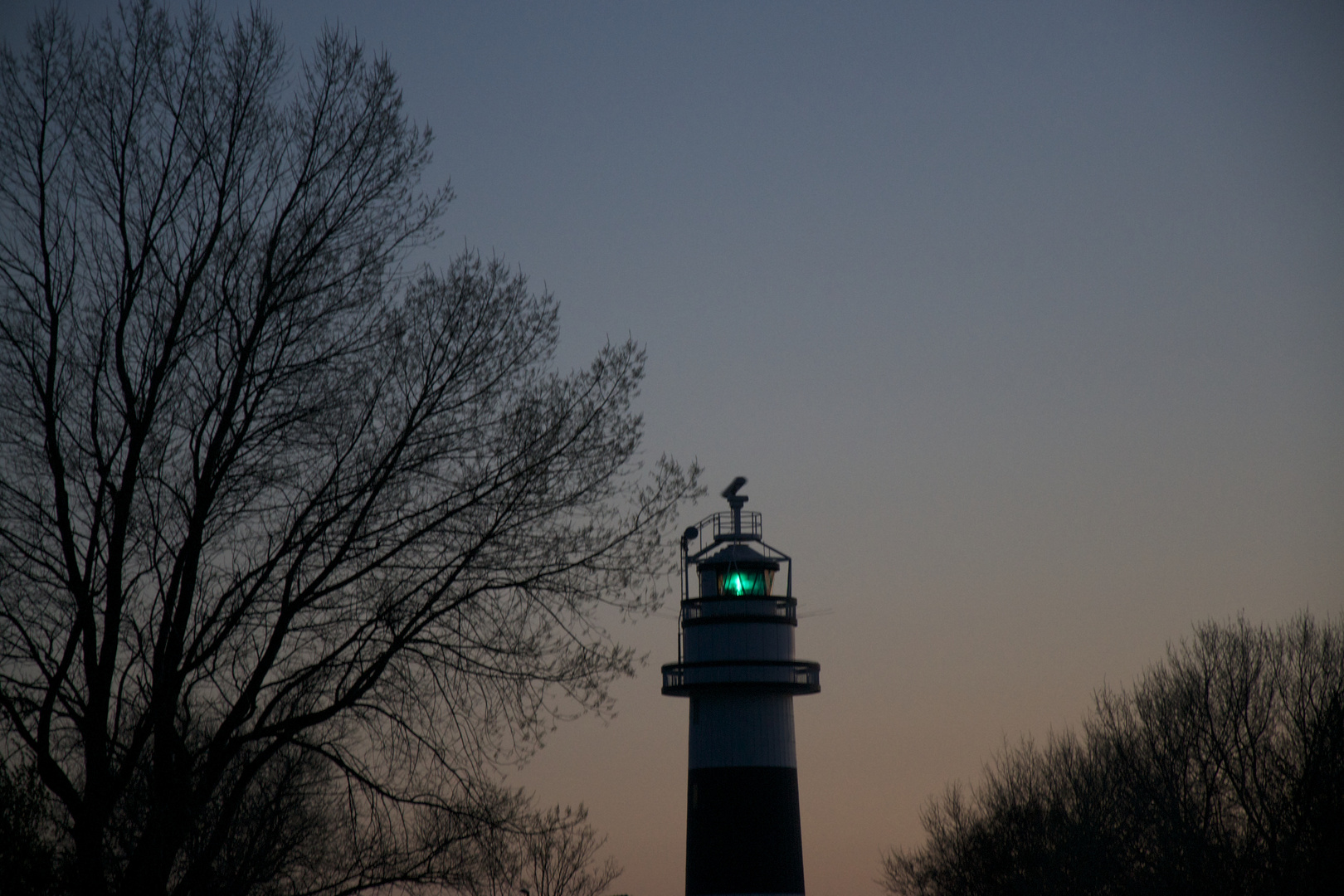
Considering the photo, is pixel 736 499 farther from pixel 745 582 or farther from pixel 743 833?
pixel 743 833

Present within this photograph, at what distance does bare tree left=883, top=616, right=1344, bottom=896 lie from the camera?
22.7 m

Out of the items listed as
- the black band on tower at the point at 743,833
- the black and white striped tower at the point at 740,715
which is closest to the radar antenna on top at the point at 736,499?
the black and white striped tower at the point at 740,715

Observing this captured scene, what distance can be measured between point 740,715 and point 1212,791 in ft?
36.3

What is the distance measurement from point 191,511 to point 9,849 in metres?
3.11

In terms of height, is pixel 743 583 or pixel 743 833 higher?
pixel 743 583

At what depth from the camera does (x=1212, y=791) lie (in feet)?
88.8

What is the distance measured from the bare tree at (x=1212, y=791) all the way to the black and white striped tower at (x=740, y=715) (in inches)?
269

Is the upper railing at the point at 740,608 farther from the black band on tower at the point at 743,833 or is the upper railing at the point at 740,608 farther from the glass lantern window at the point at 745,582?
the black band on tower at the point at 743,833

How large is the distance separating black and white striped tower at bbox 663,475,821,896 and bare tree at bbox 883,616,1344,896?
682 centimetres

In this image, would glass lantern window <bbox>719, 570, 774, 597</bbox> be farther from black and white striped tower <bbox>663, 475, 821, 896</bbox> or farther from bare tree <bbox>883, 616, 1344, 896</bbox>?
bare tree <bbox>883, 616, 1344, 896</bbox>

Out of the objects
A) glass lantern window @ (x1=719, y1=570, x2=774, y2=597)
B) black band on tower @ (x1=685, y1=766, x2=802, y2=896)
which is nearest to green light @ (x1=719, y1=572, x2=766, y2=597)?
glass lantern window @ (x1=719, y1=570, x2=774, y2=597)

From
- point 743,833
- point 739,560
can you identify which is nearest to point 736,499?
point 739,560

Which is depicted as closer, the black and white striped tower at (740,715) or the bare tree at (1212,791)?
the bare tree at (1212,791)

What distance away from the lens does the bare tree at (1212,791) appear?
22656 millimetres
